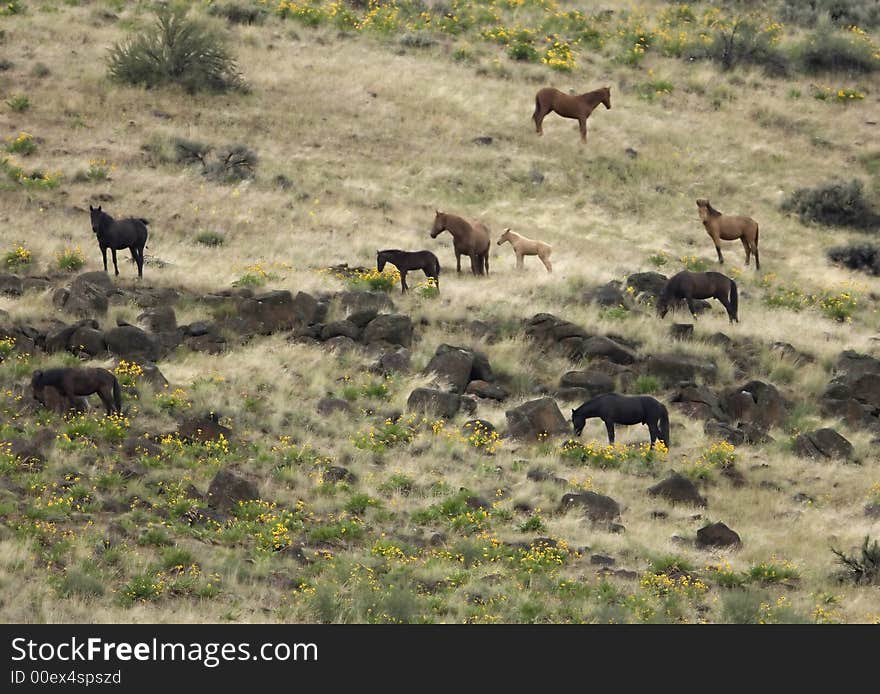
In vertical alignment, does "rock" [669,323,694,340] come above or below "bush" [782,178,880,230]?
above

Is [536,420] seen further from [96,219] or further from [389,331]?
[96,219]

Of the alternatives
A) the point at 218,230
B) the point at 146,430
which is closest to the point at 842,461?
the point at 146,430

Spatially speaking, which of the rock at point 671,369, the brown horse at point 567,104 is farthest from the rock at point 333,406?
the brown horse at point 567,104

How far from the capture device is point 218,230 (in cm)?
3391

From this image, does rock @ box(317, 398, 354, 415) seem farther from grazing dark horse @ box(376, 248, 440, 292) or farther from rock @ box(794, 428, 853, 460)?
rock @ box(794, 428, 853, 460)

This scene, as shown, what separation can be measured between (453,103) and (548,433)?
23.4 metres

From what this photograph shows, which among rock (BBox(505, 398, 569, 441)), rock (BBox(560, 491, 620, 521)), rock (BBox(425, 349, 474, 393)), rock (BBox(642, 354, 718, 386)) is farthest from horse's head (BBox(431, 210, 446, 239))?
rock (BBox(560, 491, 620, 521))

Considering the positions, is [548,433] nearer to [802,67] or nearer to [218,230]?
[218,230]

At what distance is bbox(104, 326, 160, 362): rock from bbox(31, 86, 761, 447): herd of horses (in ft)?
7.59

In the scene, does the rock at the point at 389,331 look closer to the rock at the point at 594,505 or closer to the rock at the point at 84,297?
the rock at the point at 84,297

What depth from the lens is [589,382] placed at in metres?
26.5

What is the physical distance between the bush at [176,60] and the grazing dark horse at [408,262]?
52.8 ft

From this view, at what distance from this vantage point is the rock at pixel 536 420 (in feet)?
77.4

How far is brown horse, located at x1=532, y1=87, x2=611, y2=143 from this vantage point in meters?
43.9
